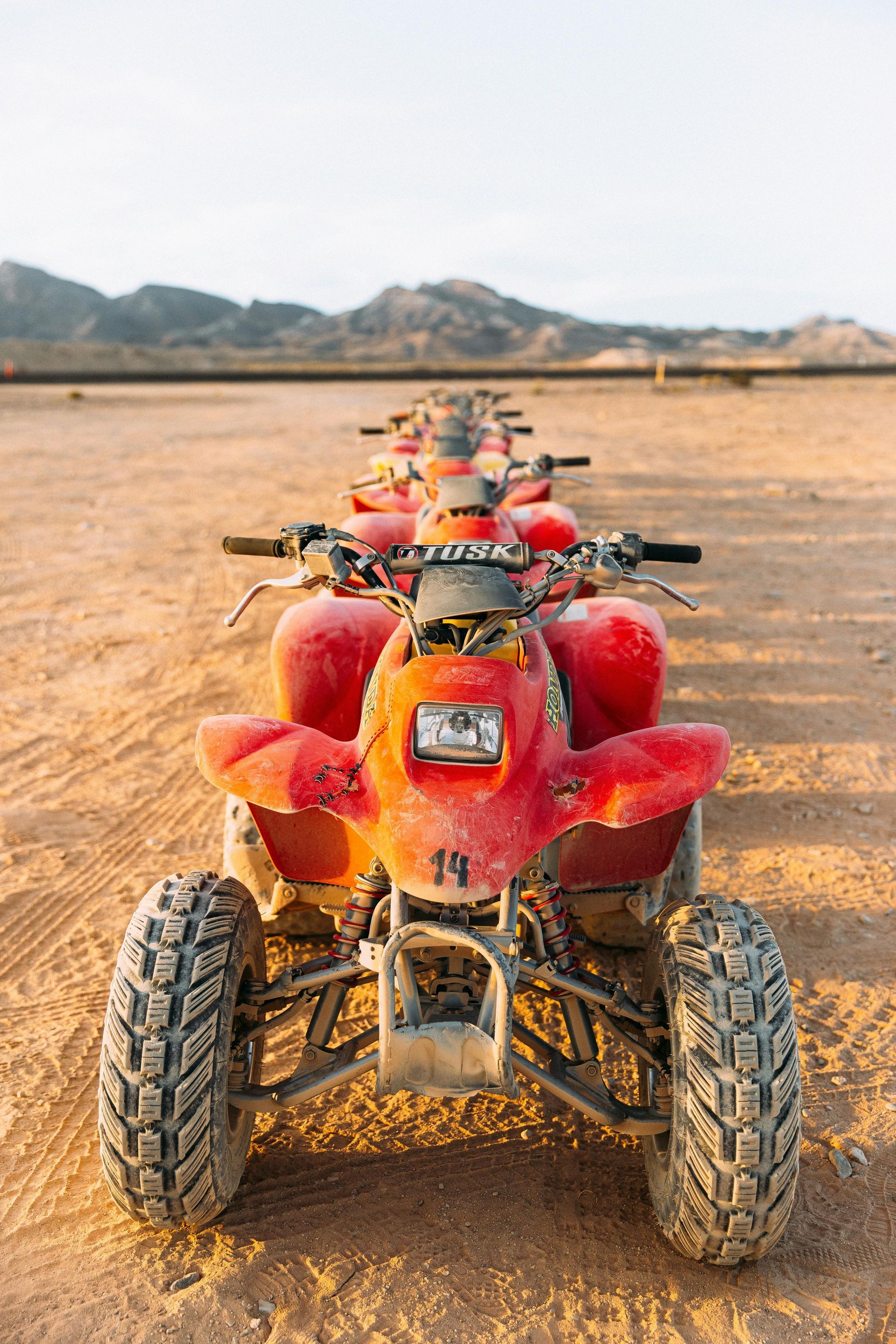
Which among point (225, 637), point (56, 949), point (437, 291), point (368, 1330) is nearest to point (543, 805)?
point (368, 1330)

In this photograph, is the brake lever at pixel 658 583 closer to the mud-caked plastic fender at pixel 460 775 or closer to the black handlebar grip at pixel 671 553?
the black handlebar grip at pixel 671 553

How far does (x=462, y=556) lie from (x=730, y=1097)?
4.96 feet

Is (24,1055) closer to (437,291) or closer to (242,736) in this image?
(242,736)

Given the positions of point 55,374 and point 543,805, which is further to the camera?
point 55,374

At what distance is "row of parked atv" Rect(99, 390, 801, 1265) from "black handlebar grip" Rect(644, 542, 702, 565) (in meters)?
0.01

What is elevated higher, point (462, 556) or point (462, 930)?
point (462, 556)

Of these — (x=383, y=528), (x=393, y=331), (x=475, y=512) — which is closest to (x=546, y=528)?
(x=475, y=512)

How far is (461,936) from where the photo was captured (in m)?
2.21

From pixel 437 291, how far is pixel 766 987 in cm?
13113

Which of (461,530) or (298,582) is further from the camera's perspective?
(461,530)

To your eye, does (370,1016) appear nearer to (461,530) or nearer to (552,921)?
(552,921)

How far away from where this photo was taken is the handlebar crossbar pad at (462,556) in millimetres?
2695

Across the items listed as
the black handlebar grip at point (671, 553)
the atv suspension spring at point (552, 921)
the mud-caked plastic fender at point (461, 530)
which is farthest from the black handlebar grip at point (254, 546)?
the mud-caked plastic fender at point (461, 530)

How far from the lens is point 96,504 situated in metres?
12.2
